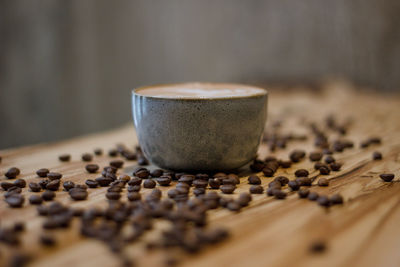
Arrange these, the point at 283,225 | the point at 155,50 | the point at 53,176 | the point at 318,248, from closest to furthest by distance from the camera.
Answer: the point at 318,248 < the point at 283,225 < the point at 53,176 < the point at 155,50

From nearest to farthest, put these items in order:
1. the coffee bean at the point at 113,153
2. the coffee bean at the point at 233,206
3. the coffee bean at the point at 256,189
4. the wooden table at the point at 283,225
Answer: the wooden table at the point at 283,225, the coffee bean at the point at 233,206, the coffee bean at the point at 256,189, the coffee bean at the point at 113,153

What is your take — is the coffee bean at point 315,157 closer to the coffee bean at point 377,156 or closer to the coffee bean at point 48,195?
the coffee bean at point 377,156

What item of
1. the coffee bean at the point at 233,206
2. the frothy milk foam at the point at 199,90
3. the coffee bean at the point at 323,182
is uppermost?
the frothy milk foam at the point at 199,90

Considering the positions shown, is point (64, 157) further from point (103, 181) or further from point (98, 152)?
point (103, 181)

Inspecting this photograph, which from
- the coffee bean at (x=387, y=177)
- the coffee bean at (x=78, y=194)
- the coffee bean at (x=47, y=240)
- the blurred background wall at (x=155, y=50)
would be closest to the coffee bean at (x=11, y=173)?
the coffee bean at (x=78, y=194)

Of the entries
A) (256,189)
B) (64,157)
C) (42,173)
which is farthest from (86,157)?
(256,189)

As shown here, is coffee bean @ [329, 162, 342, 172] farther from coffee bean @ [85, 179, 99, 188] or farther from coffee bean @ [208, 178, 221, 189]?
coffee bean @ [85, 179, 99, 188]
